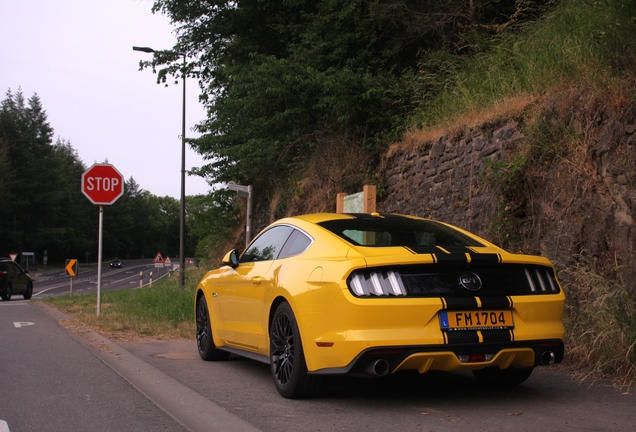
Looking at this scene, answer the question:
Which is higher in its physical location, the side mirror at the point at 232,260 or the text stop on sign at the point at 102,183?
the text stop on sign at the point at 102,183

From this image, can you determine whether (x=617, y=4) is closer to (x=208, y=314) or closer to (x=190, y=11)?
(x=208, y=314)

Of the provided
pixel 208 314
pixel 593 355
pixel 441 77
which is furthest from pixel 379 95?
pixel 593 355

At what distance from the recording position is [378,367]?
496 centimetres

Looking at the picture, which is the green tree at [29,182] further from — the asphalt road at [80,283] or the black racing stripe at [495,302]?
the black racing stripe at [495,302]

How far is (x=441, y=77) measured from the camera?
45.9 ft

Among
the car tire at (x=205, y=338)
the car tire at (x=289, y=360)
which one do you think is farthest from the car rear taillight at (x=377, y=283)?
the car tire at (x=205, y=338)

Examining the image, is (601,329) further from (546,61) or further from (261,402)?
(546,61)

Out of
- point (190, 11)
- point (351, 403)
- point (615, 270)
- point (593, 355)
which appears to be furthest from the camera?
point (190, 11)

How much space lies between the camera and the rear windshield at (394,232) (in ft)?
19.4

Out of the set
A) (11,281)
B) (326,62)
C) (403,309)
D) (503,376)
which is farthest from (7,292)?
(403,309)

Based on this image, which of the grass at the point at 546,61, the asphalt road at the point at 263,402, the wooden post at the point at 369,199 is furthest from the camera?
the wooden post at the point at 369,199

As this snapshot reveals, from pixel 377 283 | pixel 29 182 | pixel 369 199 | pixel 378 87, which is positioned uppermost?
pixel 29 182

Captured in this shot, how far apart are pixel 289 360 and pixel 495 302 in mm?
1641

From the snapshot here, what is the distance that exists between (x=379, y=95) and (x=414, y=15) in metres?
2.37
